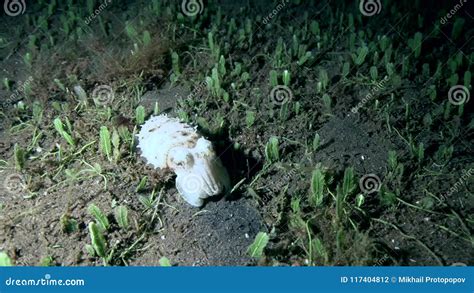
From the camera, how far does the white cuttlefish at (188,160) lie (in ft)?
11.8

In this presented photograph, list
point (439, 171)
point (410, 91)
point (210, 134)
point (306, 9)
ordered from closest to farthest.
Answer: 1. point (439, 171)
2. point (210, 134)
3. point (410, 91)
4. point (306, 9)

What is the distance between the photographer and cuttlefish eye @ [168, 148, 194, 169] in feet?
A: 11.9

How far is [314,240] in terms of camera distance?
3.31 m

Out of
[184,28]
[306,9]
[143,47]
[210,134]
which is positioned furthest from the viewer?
[306,9]

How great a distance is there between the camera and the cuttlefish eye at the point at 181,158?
11.9 feet

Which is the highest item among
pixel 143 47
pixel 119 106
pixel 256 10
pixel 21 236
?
pixel 256 10

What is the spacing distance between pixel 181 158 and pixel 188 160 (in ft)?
0.22

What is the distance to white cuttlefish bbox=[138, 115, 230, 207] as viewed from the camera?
3609 mm

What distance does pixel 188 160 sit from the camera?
3627mm

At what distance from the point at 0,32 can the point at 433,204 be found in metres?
6.37

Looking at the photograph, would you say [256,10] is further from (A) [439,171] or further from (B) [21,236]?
(B) [21,236]

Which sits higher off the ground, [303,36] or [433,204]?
[303,36]

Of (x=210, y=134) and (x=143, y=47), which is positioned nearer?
(x=210, y=134)

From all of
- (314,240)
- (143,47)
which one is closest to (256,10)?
(143,47)
